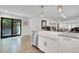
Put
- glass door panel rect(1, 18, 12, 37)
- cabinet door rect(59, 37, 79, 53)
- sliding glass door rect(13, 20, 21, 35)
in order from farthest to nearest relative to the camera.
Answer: sliding glass door rect(13, 20, 21, 35), glass door panel rect(1, 18, 12, 37), cabinet door rect(59, 37, 79, 53)

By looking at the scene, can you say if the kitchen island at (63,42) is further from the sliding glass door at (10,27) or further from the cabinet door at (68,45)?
the sliding glass door at (10,27)

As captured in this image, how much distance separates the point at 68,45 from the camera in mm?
1816

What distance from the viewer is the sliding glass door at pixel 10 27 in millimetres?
6777

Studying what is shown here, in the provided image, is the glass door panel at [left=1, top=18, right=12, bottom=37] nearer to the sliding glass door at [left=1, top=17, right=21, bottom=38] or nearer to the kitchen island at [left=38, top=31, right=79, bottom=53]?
the sliding glass door at [left=1, top=17, right=21, bottom=38]

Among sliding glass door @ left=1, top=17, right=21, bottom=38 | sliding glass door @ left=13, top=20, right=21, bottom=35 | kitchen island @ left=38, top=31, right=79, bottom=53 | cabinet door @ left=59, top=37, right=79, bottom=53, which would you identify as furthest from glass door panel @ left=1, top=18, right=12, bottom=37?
cabinet door @ left=59, top=37, right=79, bottom=53

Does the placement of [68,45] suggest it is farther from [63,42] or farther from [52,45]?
[52,45]

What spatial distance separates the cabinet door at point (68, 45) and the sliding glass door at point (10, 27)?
18.7 feet

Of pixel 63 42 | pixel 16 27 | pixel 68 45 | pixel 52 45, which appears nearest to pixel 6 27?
pixel 16 27

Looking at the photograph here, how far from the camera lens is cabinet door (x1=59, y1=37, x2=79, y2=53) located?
1618 mm

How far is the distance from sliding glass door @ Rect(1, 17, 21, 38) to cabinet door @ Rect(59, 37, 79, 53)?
5704mm

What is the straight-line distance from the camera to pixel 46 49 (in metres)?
2.81

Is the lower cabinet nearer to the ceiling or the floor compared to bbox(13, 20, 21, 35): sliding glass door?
nearer to the floor
